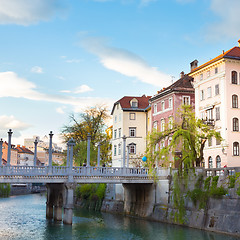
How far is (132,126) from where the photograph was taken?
228 ft

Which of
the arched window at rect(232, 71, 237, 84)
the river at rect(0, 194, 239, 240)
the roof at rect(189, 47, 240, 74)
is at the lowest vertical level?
the river at rect(0, 194, 239, 240)

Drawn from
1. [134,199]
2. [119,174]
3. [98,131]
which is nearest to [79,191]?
[98,131]

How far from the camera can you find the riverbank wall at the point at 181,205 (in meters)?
32.9

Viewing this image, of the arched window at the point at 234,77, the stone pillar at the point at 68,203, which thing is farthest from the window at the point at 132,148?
the stone pillar at the point at 68,203

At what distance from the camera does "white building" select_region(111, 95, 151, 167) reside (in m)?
68.8

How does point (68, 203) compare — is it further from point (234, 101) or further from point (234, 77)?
point (234, 77)

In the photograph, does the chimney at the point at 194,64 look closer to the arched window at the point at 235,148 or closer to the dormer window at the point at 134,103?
the dormer window at the point at 134,103

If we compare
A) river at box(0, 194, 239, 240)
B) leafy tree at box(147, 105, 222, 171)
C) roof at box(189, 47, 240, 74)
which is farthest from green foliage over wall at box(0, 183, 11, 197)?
leafy tree at box(147, 105, 222, 171)

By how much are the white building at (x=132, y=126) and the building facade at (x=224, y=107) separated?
66.6 ft

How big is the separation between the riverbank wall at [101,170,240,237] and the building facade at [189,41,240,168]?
7.34 m

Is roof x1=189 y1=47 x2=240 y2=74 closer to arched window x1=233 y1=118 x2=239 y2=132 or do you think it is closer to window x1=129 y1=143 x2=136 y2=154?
arched window x1=233 y1=118 x2=239 y2=132

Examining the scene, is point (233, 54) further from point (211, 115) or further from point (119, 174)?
point (119, 174)

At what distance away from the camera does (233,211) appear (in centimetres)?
3225

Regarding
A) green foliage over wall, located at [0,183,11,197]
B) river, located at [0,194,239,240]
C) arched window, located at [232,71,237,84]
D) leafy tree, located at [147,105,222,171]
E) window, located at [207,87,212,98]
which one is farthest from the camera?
green foliage over wall, located at [0,183,11,197]
